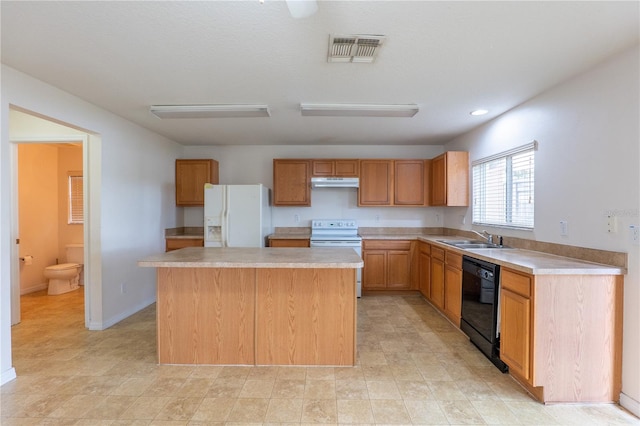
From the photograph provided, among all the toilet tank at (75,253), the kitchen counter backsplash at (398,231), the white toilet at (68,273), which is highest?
the kitchen counter backsplash at (398,231)

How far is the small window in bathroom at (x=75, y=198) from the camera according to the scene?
4.88 metres

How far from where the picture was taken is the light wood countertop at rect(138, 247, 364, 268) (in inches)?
87.8

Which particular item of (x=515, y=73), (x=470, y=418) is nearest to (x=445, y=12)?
(x=515, y=73)

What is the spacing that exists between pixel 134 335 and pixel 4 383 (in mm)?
959

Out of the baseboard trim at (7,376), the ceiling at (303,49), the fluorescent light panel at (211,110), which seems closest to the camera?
the ceiling at (303,49)

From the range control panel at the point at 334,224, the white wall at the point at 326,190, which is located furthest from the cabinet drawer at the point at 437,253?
the range control panel at the point at 334,224

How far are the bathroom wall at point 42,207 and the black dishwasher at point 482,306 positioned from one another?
580 cm

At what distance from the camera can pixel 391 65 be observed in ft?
7.15

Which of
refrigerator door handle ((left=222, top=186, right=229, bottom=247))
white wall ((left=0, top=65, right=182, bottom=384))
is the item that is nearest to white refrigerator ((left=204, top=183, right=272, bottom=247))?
refrigerator door handle ((left=222, top=186, right=229, bottom=247))

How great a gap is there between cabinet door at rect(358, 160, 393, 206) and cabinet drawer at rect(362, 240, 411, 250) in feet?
2.09

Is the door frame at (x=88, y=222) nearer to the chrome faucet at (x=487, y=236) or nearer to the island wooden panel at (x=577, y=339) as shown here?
the island wooden panel at (x=577, y=339)

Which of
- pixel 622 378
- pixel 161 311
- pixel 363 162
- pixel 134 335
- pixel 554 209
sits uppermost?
pixel 363 162

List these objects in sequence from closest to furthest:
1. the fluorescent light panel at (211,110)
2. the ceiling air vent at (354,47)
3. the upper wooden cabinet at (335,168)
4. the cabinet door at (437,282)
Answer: the ceiling air vent at (354,47), the fluorescent light panel at (211,110), the cabinet door at (437,282), the upper wooden cabinet at (335,168)

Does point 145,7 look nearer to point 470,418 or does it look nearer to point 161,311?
point 161,311
